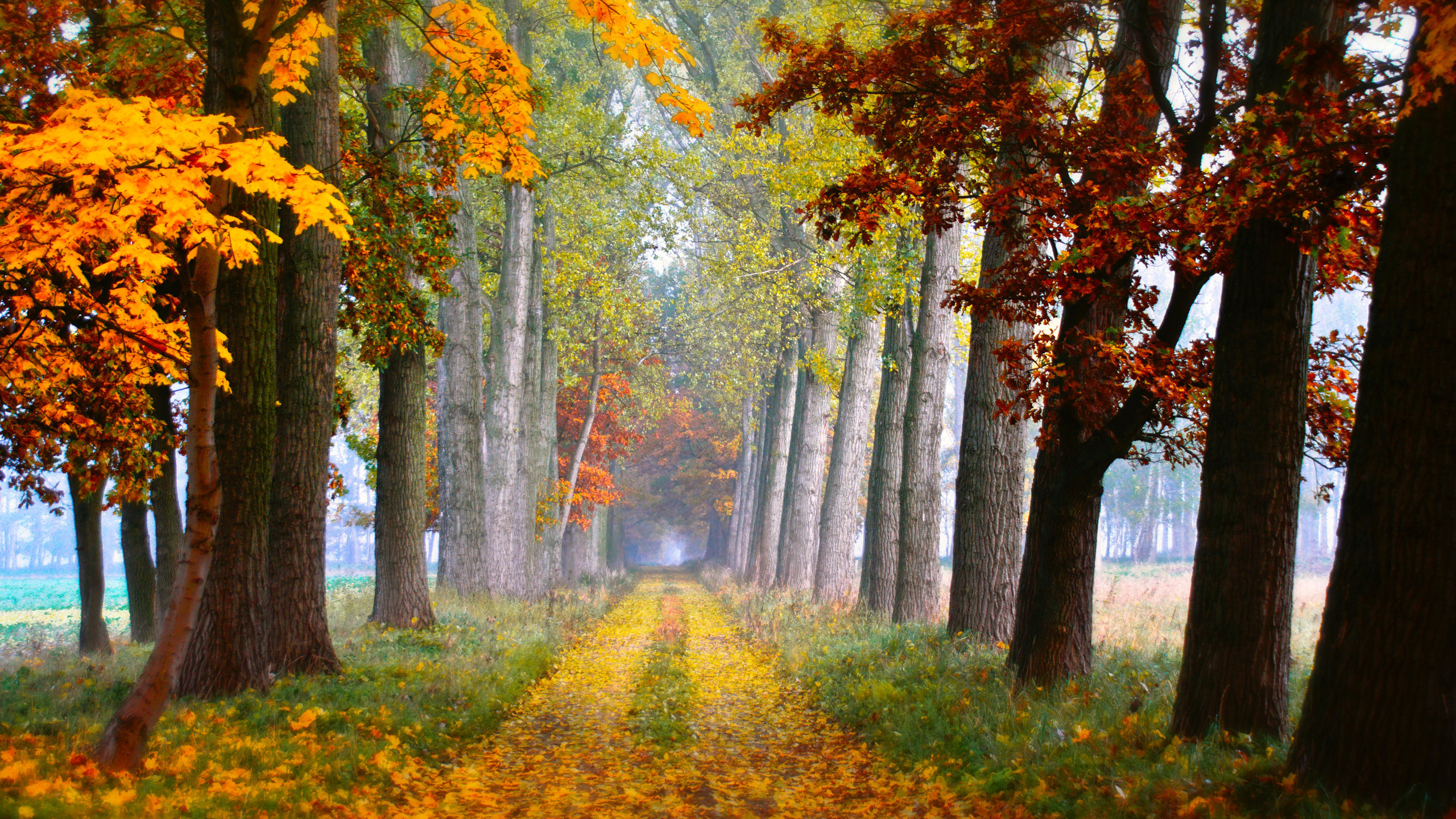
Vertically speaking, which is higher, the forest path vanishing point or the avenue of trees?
the avenue of trees

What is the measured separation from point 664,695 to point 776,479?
15.1 metres

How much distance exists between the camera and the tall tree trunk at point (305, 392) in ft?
26.0

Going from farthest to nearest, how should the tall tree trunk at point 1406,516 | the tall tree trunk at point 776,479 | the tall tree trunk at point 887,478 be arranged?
the tall tree trunk at point 776,479 < the tall tree trunk at point 887,478 < the tall tree trunk at point 1406,516

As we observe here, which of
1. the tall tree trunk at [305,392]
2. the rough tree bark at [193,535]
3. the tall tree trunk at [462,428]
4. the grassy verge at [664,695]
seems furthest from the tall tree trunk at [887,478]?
the rough tree bark at [193,535]

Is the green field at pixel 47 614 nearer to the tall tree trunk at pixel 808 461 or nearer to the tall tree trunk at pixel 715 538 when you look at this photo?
the tall tree trunk at pixel 808 461

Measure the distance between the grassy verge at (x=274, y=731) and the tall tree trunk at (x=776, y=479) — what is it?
13947mm

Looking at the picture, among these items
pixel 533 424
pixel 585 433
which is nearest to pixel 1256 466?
pixel 533 424

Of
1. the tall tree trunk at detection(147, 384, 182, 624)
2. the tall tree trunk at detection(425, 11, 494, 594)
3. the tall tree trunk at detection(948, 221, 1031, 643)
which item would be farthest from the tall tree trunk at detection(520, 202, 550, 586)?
the tall tree trunk at detection(948, 221, 1031, 643)

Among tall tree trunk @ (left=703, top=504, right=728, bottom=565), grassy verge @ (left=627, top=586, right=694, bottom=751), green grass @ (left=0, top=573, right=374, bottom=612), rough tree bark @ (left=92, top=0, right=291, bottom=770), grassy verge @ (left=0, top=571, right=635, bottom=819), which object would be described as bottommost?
green grass @ (left=0, top=573, right=374, bottom=612)

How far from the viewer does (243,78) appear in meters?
5.44

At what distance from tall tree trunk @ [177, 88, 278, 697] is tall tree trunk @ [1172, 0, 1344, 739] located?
22.2 ft

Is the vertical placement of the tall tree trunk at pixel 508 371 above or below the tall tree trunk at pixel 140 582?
above

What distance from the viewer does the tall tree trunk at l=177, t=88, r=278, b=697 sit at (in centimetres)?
654

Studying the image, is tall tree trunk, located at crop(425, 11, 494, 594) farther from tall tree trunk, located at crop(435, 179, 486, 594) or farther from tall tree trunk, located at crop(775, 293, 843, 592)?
tall tree trunk, located at crop(775, 293, 843, 592)
